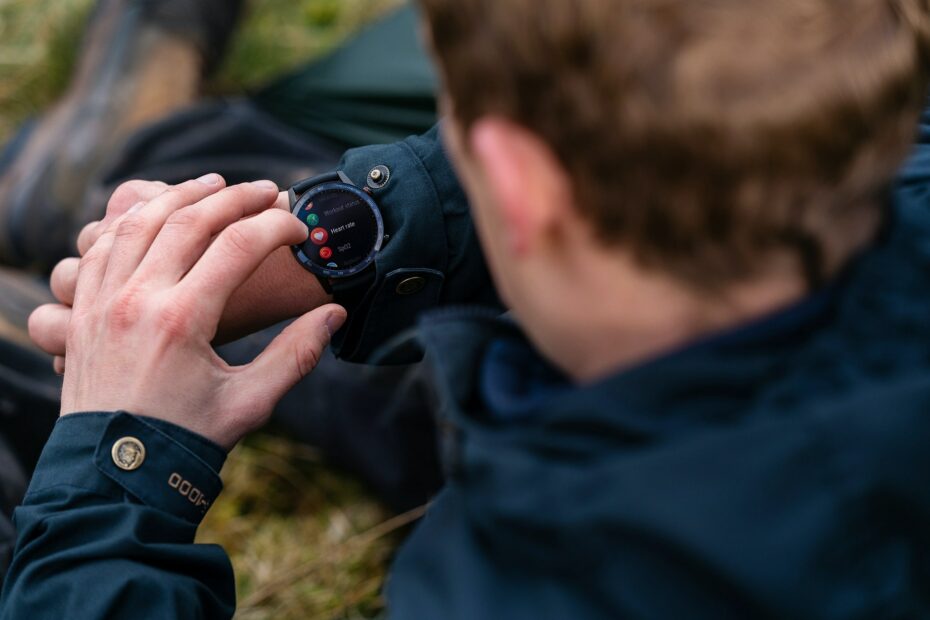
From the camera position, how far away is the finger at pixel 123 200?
4.15 feet

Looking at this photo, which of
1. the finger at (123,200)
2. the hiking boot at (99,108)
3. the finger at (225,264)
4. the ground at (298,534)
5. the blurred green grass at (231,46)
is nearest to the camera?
the finger at (225,264)

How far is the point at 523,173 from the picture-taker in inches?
29.9

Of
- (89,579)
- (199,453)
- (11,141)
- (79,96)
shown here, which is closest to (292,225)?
(199,453)

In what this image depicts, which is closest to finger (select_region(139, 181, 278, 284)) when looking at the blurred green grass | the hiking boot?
the hiking boot

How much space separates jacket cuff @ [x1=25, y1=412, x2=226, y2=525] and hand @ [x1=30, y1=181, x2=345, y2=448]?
0.06 feet

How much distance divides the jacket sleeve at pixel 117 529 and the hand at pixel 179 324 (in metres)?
0.03

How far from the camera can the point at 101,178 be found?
1980 mm

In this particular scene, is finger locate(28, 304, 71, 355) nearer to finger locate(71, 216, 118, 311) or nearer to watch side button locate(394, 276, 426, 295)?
finger locate(71, 216, 118, 311)

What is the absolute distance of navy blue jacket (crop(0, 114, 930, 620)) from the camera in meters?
0.72

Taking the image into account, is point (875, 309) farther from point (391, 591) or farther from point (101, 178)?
point (101, 178)

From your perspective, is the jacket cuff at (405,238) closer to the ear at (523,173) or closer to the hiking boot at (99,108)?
the ear at (523,173)

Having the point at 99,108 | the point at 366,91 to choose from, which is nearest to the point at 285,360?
the point at 366,91

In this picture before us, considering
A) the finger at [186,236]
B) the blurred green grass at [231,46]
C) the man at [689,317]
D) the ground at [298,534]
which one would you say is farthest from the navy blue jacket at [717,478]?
the blurred green grass at [231,46]

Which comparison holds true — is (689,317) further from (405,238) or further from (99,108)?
(99,108)
